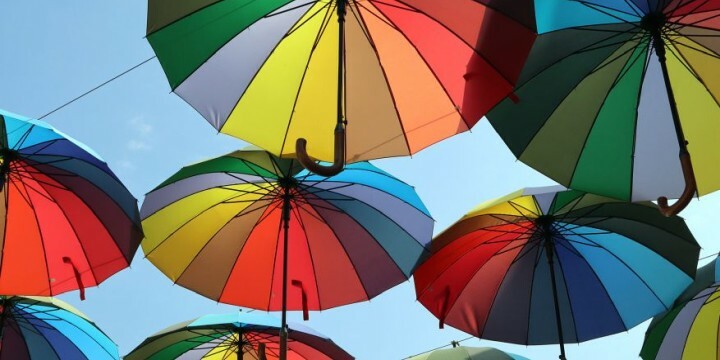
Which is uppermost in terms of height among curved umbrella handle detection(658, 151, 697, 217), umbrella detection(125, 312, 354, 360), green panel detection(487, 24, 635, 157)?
green panel detection(487, 24, 635, 157)

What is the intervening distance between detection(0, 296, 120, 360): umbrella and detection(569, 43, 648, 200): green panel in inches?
196

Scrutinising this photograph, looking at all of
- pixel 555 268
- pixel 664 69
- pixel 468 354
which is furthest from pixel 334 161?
pixel 555 268

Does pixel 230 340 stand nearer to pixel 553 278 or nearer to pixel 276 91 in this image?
pixel 553 278

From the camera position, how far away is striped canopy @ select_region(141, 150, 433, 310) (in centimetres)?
709

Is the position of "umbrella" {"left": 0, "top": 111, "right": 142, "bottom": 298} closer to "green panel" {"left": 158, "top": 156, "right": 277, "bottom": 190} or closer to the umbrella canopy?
"green panel" {"left": 158, "top": 156, "right": 277, "bottom": 190}

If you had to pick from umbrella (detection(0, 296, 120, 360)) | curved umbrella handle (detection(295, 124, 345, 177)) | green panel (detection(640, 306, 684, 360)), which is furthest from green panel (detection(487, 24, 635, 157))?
umbrella (detection(0, 296, 120, 360))

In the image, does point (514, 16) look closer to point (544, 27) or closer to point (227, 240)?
point (544, 27)

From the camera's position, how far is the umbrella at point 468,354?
741 centimetres

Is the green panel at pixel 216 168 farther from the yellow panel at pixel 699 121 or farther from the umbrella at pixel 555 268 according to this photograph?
the yellow panel at pixel 699 121

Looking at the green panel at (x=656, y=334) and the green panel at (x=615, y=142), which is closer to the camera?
the green panel at (x=615, y=142)

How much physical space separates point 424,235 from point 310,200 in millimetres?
1102

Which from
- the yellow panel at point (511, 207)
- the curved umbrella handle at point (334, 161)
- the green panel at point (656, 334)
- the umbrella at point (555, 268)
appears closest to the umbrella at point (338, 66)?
the curved umbrella handle at point (334, 161)

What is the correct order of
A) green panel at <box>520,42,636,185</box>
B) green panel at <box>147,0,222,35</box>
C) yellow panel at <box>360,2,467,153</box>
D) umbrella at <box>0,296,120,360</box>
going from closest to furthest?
green panel at <box>147,0,222,35</box> → yellow panel at <box>360,2,467,153</box> → green panel at <box>520,42,636,185</box> → umbrella at <box>0,296,120,360</box>

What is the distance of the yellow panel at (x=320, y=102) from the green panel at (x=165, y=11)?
0.99 metres
